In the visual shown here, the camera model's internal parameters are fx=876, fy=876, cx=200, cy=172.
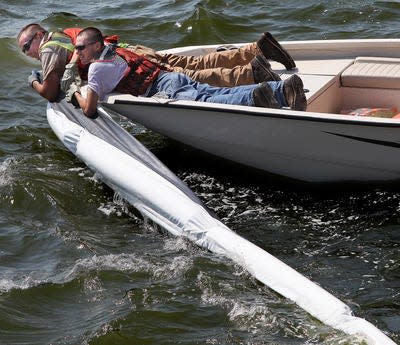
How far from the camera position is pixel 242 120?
20.6 ft

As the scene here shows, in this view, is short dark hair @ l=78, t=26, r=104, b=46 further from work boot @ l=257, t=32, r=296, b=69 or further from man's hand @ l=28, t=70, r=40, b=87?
work boot @ l=257, t=32, r=296, b=69

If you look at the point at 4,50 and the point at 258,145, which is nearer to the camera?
the point at 258,145

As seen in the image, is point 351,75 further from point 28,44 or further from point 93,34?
point 28,44

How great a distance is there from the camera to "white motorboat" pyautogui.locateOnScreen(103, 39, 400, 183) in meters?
6.01

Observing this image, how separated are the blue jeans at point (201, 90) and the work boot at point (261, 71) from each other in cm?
25

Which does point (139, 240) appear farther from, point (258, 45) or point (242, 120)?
point (258, 45)

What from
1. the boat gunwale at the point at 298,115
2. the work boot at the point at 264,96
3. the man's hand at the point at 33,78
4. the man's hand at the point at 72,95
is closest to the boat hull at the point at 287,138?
the boat gunwale at the point at 298,115

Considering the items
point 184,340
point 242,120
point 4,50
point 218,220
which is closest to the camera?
point 184,340

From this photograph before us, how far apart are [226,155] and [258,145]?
1.15 feet

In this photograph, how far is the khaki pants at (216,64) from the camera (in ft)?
22.0

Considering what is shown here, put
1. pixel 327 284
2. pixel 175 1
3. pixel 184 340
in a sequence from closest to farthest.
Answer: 1. pixel 184 340
2. pixel 327 284
3. pixel 175 1

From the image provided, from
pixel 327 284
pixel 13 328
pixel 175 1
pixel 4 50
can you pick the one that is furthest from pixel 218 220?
pixel 175 1

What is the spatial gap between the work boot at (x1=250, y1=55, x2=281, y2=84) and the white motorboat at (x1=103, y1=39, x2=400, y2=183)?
13.2 inches

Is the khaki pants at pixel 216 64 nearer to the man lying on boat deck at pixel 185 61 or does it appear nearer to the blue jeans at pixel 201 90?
the man lying on boat deck at pixel 185 61
